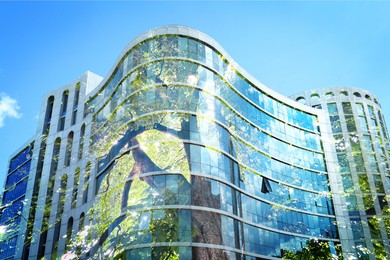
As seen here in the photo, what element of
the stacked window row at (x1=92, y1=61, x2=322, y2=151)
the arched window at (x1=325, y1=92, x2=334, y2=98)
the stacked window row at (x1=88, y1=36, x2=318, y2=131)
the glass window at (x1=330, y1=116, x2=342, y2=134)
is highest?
the arched window at (x1=325, y1=92, x2=334, y2=98)

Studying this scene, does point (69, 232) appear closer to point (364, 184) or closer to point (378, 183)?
point (364, 184)

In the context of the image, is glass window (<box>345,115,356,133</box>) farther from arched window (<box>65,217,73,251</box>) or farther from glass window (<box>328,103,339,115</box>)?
arched window (<box>65,217,73,251</box>)

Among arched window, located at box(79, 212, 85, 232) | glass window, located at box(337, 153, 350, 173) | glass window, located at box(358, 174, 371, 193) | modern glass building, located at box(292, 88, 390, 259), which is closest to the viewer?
arched window, located at box(79, 212, 85, 232)

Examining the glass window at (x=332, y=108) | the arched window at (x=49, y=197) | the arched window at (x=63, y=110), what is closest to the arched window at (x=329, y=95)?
the glass window at (x=332, y=108)

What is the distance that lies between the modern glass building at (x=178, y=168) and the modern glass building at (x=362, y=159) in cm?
574

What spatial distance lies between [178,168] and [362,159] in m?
34.3

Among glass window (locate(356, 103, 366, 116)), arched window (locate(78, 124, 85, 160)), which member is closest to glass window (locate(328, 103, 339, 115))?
glass window (locate(356, 103, 366, 116))

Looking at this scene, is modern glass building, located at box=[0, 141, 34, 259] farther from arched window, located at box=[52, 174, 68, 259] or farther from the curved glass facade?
the curved glass facade

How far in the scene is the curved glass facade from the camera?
86.9 feet

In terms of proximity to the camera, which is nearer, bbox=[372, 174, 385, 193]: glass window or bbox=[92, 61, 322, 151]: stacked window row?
bbox=[92, 61, 322, 151]: stacked window row

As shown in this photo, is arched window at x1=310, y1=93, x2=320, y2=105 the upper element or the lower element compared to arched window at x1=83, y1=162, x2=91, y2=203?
upper

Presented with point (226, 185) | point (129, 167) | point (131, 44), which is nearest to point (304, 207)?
point (226, 185)

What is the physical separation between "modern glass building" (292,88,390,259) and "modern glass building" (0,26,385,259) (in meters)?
5.74
